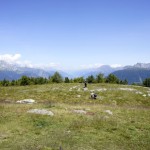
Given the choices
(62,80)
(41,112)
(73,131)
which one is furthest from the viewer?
(62,80)

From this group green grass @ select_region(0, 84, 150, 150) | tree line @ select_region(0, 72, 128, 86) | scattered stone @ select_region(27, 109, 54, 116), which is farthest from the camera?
tree line @ select_region(0, 72, 128, 86)

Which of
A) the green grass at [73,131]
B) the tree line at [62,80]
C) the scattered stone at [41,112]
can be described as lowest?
the green grass at [73,131]

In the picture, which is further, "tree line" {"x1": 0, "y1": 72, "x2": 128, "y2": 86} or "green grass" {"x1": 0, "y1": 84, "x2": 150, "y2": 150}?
"tree line" {"x1": 0, "y1": 72, "x2": 128, "y2": 86}

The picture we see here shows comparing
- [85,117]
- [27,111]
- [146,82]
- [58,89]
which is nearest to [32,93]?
[58,89]

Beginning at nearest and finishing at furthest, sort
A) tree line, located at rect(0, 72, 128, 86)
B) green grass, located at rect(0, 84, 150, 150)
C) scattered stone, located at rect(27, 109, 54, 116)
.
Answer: green grass, located at rect(0, 84, 150, 150), scattered stone, located at rect(27, 109, 54, 116), tree line, located at rect(0, 72, 128, 86)

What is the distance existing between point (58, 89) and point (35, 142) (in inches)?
2216

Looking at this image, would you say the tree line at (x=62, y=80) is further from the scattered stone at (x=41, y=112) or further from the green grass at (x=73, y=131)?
the scattered stone at (x=41, y=112)

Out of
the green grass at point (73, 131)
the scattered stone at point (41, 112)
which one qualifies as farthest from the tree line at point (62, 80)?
the scattered stone at point (41, 112)

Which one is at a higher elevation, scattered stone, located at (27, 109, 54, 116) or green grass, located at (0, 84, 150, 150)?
scattered stone, located at (27, 109, 54, 116)

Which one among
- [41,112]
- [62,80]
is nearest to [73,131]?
[41,112]

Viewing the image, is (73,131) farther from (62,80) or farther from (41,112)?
(62,80)

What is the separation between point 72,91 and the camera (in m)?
75.2

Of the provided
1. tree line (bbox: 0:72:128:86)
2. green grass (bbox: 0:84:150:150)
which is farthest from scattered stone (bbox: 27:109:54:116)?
tree line (bbox: 0:72:128:86)

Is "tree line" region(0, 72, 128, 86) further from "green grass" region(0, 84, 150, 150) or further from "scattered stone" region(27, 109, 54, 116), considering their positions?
"scattered stone" region(27, 109, 54, 116)
